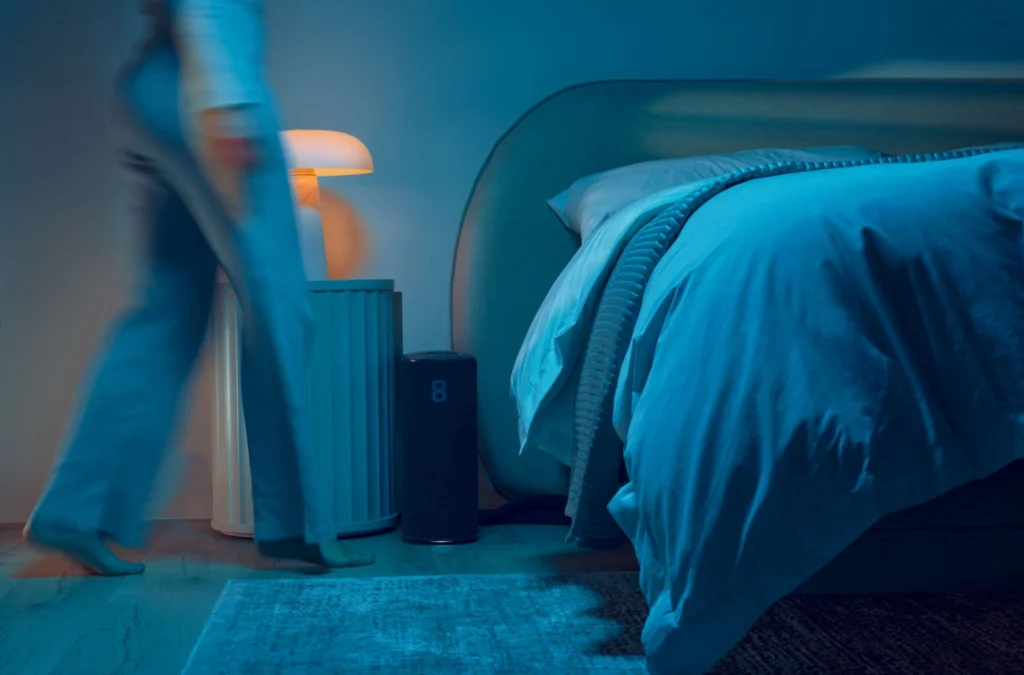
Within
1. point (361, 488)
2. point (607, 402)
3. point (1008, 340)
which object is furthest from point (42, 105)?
point (1008, 340)

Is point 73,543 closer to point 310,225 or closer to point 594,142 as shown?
point 310,225

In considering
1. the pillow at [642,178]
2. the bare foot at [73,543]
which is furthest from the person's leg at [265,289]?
the pillow at [642,178]

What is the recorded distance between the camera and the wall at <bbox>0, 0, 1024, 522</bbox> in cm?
264

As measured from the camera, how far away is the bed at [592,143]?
2654mm

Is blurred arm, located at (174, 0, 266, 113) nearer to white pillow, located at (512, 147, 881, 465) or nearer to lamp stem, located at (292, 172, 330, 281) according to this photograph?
white pillow, located at (512, 147, 881, 465)

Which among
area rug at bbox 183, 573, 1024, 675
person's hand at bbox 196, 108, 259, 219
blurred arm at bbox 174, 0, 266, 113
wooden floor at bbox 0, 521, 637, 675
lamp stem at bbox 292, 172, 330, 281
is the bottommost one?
wooden floor at bbox 0, 521, 637, 675

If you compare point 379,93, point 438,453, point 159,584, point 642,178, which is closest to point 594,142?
point 642,178

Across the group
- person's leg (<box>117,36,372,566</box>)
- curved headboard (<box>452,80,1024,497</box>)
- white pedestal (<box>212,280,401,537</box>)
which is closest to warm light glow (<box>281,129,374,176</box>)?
white pedestal (<box>212,280,401,537</box>)

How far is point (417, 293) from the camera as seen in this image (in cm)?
277

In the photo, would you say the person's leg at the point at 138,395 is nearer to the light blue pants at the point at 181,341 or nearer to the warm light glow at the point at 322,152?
the light blue pants at the point at 181,341

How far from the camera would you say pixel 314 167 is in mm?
2342

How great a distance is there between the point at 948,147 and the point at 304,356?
202 centimetres

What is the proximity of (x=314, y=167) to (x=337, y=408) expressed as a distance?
1.75 ft

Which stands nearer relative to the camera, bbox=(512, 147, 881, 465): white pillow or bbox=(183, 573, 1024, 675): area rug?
bbox=(183, 573, 1024, 675): area rug
